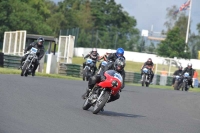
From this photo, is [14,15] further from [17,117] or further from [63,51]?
[17,117]

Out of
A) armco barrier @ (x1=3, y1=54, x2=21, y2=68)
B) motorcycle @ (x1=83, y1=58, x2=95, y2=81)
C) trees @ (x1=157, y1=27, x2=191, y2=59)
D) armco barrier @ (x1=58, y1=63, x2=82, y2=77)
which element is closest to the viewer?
motorcycle @ (x1=83, y1=58, x2=95, y2=81)

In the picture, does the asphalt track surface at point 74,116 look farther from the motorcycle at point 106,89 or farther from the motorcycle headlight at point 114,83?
the motorcycle headlight at point 114,83

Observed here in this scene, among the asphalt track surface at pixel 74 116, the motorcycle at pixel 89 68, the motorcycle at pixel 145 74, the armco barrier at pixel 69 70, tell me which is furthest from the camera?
the armco barrier at pixel 69 70

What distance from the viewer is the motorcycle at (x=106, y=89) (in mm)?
13461

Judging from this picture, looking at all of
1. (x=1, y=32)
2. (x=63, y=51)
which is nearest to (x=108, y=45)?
(x=1, y=32)

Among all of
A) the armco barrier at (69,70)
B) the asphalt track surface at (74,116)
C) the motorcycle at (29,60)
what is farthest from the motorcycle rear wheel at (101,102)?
the armco barrier at (69,70)

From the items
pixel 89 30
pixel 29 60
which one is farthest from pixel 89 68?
pixel 89 30

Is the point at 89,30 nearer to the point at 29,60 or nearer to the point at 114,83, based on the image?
the point at 29,60

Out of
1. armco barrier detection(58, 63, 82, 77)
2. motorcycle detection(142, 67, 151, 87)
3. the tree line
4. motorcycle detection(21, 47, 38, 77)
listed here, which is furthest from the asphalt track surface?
the tree line

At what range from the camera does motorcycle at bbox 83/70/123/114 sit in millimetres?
13461

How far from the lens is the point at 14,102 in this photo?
13375 mm

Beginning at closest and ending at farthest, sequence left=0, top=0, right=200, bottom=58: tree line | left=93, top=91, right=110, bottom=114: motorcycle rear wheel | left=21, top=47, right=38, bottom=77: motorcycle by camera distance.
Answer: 1. left=93, top=91, right=110, bottom=114: motorcycle rear wheel
2. left=21, top=47, right=38, bottom=77: motorcycle
3. left=0, top=0, right=200, bottom=58: tree line

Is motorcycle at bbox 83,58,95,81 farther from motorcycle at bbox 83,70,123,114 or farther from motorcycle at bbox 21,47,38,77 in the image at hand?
motorcycle at bbox 83,70,123,114

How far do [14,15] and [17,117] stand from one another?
62848mm
